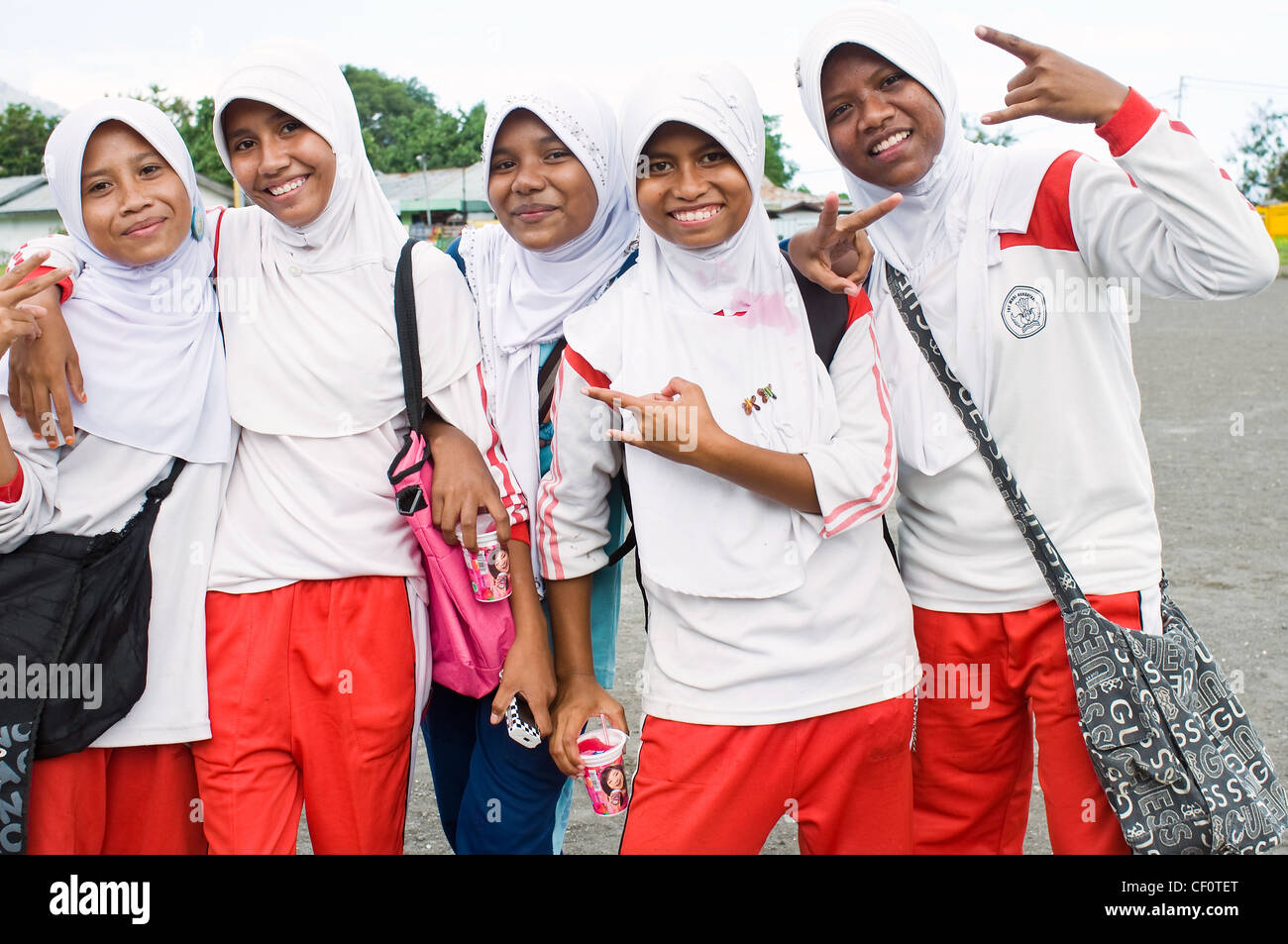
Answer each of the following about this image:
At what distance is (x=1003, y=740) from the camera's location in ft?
7.96

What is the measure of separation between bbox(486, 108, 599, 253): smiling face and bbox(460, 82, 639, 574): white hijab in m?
0.03

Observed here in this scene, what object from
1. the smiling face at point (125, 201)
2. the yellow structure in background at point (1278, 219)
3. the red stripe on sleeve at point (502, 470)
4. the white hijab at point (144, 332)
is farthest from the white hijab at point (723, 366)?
the yellow structure in background at point (1278, 219)

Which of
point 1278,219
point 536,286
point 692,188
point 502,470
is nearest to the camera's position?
point 692,188

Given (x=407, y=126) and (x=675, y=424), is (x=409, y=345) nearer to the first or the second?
(x=675, y=424)

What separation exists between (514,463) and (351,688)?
2.05ft

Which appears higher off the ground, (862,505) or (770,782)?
(862,505)

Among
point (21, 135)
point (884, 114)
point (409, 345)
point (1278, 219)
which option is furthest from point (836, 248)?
point (21, 135)

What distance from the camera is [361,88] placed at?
48.7m

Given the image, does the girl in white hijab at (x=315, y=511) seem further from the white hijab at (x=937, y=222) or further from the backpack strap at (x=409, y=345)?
the white hijab at (x=937, y=222)

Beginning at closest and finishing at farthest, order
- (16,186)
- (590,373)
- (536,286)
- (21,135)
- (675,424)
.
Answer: (675,424) < (590,373) < (536,286) < (16,186) < (21,135)

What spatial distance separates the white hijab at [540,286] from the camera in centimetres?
258

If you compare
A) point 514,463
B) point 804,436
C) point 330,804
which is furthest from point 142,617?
point 804,436

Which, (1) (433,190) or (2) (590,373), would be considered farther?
(1) (433,190)

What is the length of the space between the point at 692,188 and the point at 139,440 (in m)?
1.26
